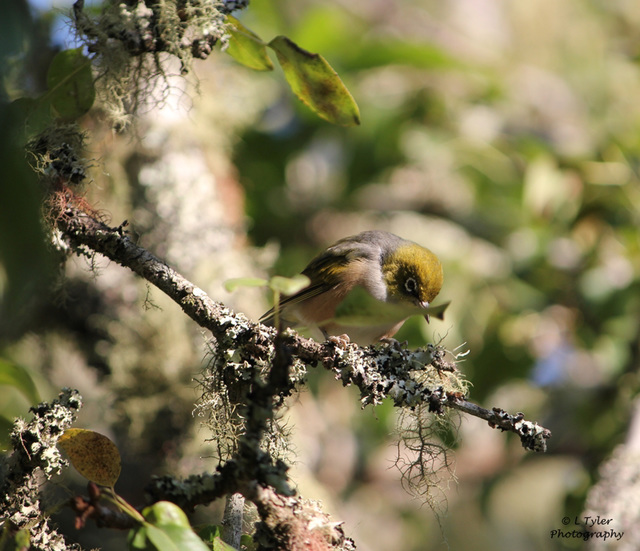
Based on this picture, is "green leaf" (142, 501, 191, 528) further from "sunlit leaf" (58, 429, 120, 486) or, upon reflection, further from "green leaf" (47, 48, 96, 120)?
"green leaf" (47, 48, 96, 120)

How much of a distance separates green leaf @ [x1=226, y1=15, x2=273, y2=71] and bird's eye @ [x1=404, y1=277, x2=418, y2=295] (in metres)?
1.90

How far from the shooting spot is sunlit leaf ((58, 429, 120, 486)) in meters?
1.48

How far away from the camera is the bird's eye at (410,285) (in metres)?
3.54

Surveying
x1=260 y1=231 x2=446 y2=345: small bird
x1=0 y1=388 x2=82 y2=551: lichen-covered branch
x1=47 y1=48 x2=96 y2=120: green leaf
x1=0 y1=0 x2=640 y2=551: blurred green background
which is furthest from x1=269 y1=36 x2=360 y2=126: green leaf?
x1=0 y1=0 x2=640 y2=551: blurred green background

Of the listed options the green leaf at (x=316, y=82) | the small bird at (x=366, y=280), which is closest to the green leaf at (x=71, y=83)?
the green leaf at (x=316, y=82)

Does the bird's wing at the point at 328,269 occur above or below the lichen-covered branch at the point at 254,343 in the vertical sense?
below

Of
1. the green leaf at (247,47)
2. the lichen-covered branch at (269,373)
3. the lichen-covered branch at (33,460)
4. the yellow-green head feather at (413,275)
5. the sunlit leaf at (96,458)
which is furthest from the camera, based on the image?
the yellow-green head feather at (413,275)

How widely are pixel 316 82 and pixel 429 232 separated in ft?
11.7

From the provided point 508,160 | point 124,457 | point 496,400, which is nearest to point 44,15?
point 124,457

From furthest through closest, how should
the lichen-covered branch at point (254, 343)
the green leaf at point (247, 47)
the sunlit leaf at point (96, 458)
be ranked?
the green leaf at point (247, 47), the lichen-covered branch at point (254, 343), the sunlit leaf at point (96, 458)

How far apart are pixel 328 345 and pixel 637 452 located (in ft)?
8.52

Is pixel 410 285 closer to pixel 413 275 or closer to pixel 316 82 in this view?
pixel 413 275

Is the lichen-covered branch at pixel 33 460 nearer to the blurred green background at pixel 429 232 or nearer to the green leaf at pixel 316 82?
the green leaf at pixel 316 82

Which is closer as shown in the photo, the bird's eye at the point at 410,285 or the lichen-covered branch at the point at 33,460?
the lichen-covered branch at the point at 33,460
